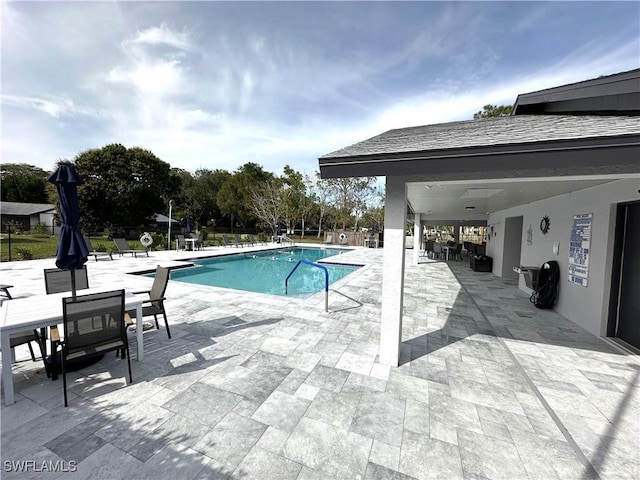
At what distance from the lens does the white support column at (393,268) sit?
3.27 m

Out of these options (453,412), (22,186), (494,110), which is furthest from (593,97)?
(22,186)

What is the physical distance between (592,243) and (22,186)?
62.9 metres

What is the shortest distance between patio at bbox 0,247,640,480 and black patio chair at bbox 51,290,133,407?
481 millimetres

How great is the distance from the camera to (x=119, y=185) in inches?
992

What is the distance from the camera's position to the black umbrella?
123 inches

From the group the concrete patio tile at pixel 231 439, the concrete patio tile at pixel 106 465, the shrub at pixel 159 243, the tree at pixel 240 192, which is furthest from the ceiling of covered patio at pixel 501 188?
the tree at pixel 240 192

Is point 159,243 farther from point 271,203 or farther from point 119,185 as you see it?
point 271,203

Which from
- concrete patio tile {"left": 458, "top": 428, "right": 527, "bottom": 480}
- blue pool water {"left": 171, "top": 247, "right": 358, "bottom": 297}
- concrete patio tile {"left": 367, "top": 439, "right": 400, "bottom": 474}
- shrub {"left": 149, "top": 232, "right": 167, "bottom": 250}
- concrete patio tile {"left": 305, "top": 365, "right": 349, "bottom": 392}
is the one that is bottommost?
blue pool water {"left": 171, "top": 247, "right": 358, "bottom": 297}

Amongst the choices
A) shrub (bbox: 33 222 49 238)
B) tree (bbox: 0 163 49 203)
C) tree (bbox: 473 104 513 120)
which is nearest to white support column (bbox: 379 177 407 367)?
tree (bbox: 473 104 513 120)

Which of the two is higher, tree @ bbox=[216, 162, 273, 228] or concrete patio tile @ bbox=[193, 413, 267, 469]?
tree @ bbox=[216, 162, 273, 228]

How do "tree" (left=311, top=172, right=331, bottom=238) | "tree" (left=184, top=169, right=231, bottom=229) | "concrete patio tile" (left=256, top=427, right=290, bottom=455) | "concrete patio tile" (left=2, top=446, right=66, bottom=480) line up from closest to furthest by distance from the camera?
"concrete patio tile" (left=2, top=446, right=66, bottom=480) → "concrete patio tile" (left=256, top=427, right=290, bottom=455) → "tree" (left=311, top=172, right=331, bottom=238) → "tree" (left=184, top=169, right=231, bottom=229)

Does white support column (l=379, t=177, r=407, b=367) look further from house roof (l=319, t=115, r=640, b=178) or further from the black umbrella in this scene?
the black umbrella

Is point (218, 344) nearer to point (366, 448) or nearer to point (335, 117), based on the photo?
point (366, 448)

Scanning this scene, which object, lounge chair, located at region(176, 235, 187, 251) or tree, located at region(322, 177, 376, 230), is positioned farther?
tree, located at region(322, 177, 376, 230)
